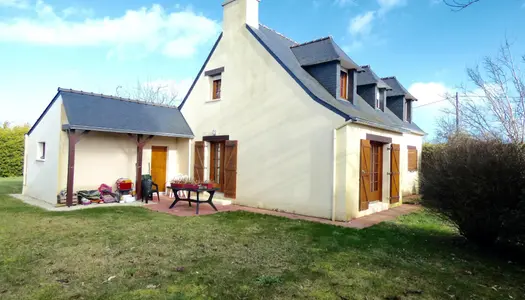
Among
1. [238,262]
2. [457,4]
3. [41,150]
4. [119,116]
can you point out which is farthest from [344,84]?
[41,150]

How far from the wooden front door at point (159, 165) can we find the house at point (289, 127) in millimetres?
1431

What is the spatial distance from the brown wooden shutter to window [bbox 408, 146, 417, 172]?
9.24m

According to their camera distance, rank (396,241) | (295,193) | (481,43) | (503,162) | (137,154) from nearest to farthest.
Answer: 1. (503,162)
2. (396,241)
3. (295,193)
4. (137,154)
5. (481,43)

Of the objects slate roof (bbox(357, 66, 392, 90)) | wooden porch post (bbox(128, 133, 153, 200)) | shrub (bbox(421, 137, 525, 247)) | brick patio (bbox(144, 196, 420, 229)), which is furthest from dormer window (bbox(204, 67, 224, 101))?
shrub (bbox(421, 137, 525, 247))

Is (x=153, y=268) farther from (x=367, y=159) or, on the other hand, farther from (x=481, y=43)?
(x=481, y=43)

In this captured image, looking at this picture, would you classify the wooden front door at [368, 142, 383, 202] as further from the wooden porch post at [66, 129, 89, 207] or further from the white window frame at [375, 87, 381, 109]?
the wooden porch post at [66, 129, 89, 207]

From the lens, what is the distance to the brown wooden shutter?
11432mm

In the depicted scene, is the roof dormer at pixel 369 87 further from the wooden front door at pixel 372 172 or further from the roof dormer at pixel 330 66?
the wooden front door at pixel 372 172

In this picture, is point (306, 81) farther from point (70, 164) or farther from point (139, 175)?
point (70, 164)

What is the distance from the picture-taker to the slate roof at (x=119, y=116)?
30.7ft

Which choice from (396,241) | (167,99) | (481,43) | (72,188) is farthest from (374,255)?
(167,99)

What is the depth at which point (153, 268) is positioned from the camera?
13.4ft

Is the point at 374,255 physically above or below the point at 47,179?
below

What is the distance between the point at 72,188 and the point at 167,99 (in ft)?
81.2
